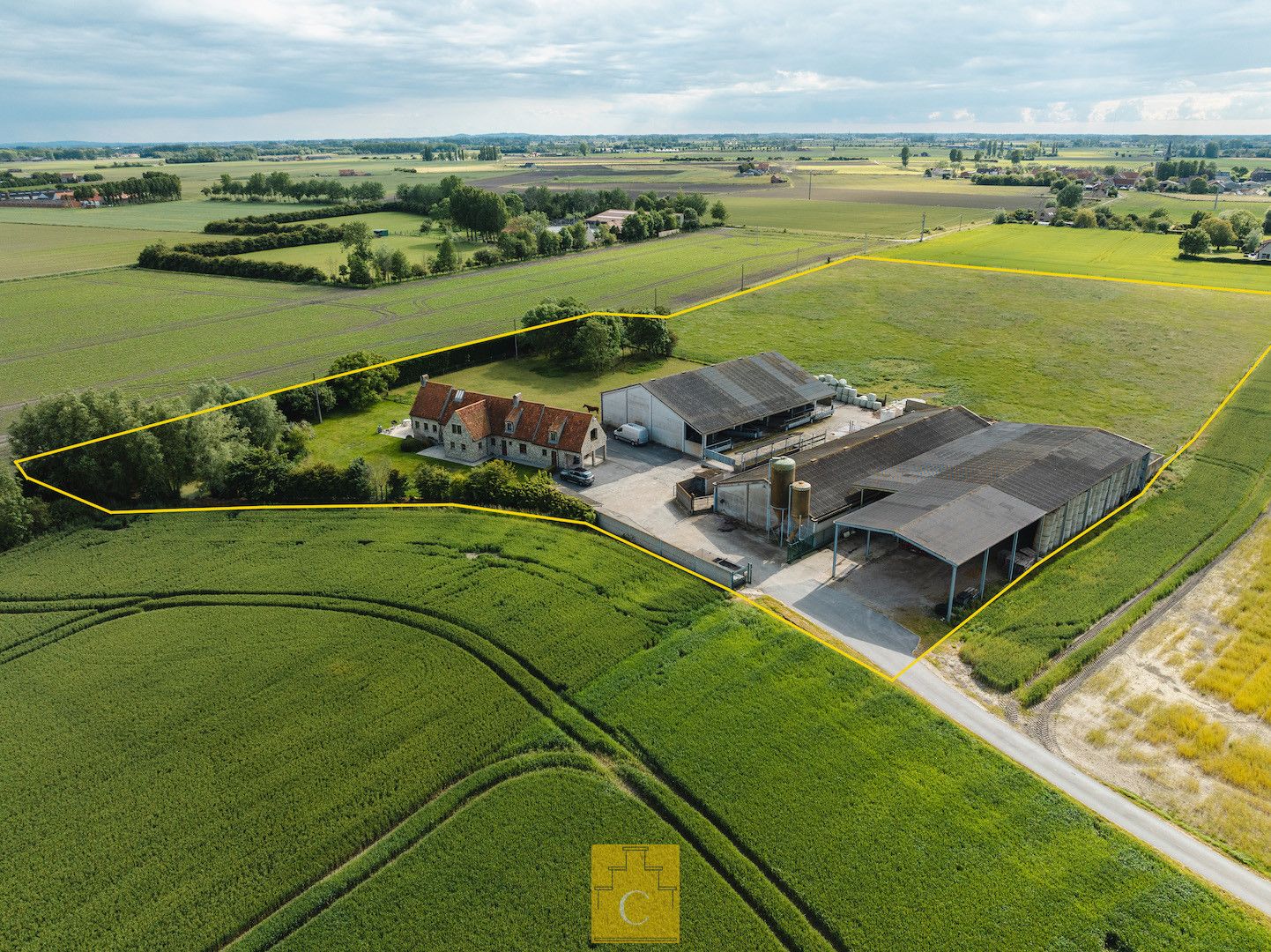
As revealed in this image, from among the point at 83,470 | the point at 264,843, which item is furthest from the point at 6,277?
the point at 264,843

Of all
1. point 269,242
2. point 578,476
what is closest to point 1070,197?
point 269,242

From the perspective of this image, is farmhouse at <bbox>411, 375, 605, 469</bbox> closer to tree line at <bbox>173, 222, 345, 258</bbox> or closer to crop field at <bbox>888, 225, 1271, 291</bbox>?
tree line at <bbox>173, 222, 345, 258</bbox>

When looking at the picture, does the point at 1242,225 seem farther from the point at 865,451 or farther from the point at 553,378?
the point at 553,378

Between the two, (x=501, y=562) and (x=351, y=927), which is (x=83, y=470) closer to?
(x=501, y=562)

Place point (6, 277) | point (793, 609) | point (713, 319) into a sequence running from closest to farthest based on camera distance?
point (793, 609) → point (713, 319) → point (6, 277)

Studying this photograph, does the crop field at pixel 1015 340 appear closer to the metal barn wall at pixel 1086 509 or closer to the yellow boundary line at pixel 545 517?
the yellow boundary line at pixel 545 517

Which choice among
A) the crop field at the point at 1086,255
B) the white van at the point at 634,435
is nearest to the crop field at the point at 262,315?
the white van at the point at 634,435
